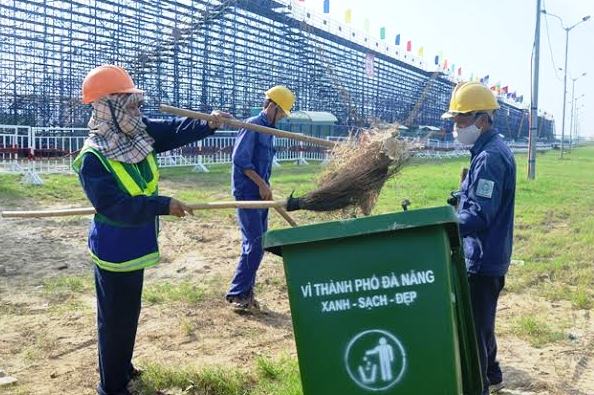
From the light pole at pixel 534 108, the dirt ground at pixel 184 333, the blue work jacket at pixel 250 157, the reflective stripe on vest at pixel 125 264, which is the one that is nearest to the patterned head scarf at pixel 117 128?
the reflective stripe on vest at pixel 125 264

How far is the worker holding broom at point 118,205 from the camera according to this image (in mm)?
3514

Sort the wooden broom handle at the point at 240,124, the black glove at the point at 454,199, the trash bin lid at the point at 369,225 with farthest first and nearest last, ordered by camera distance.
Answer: the wooden broom handle at the point at 240,124
the black glove at the point at 454,199
the trash bin lid at the point at 369,225

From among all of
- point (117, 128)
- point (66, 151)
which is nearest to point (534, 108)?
point (66, 151)

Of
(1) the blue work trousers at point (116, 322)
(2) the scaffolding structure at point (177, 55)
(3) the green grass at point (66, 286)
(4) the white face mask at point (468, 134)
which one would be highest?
(2) the scaffolding structure at point (177, 55)

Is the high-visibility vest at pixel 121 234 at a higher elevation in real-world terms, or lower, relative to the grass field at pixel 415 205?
higher

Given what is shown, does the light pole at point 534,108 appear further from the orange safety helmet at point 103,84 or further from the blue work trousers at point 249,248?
the orange safety helmet at point 103,84

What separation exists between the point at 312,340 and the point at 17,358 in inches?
116

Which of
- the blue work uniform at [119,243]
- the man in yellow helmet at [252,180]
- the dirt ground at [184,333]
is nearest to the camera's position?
the blue work uniform at [119,243]

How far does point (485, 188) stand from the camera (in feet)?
11.1

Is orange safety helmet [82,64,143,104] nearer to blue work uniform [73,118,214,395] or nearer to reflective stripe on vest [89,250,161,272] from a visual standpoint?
blue work uniform [73,118,214,395]

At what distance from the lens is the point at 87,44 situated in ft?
111

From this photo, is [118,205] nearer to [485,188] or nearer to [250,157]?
[485,188]

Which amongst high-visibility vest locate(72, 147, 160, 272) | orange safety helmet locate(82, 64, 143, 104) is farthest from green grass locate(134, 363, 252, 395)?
orange safety helmet locate(82, 64, 143, 104)

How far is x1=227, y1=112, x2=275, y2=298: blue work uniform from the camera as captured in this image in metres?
5.50
